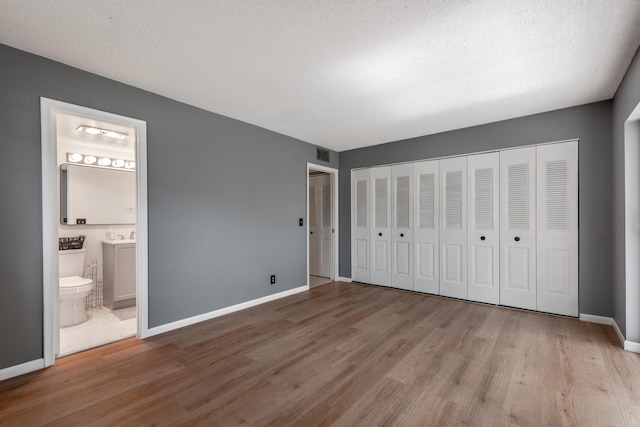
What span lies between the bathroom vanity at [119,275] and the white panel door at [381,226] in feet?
12.4

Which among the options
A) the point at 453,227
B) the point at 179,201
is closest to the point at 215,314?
the point at 179,201

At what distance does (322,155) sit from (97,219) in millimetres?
3643

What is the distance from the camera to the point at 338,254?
5.65 metres

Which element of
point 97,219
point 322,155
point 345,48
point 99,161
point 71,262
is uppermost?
point 345,48

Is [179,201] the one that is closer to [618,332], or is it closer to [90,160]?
[90,160]

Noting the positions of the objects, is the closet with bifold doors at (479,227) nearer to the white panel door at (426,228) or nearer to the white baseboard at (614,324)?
the white panel door at (426,228)

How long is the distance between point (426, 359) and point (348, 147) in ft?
12.5

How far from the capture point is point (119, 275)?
152 inches

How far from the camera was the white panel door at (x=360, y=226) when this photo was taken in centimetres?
527

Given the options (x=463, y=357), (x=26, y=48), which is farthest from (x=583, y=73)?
(x=26, y=48)

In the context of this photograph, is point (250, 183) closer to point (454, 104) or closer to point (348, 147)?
point (348, 147)

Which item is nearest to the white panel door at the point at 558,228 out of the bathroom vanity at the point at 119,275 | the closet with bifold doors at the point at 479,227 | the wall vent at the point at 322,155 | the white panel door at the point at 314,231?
the closet with bifold doors at the point at 479,227

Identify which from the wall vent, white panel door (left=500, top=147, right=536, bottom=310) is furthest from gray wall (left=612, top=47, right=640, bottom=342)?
the wall vent

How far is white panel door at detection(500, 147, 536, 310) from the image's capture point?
369cm
